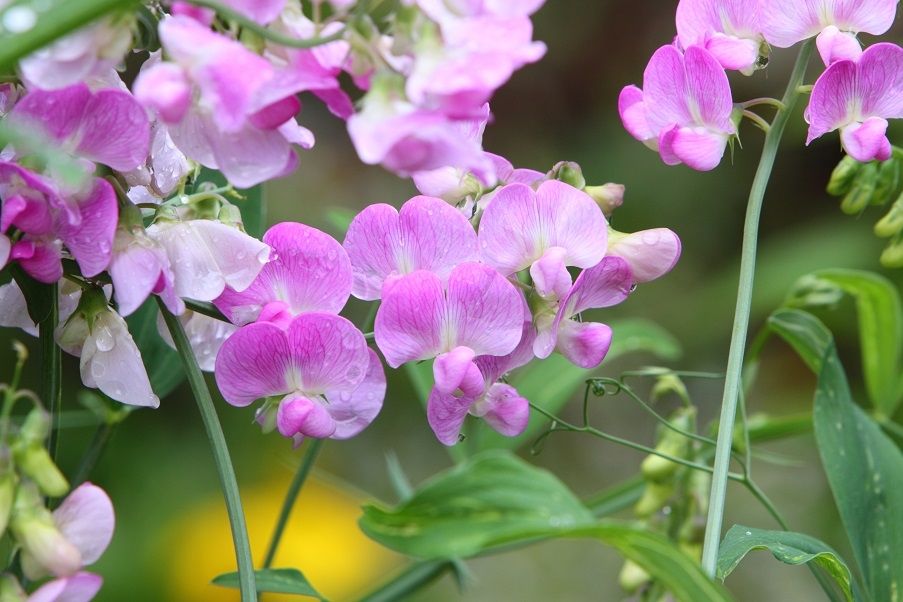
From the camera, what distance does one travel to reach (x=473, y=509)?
401 mm

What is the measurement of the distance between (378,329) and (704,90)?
20 centimetres

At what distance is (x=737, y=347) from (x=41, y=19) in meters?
0.32

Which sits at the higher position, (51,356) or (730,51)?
(730,51)

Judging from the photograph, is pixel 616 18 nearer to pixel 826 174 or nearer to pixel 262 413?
pixel 826 174

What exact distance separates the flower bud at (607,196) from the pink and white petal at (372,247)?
4.1 inches

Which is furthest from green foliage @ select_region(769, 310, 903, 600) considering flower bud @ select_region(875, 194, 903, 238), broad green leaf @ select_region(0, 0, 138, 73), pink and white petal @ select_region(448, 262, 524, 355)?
broad green leaf @ select_region(0, 0, 138, 73)

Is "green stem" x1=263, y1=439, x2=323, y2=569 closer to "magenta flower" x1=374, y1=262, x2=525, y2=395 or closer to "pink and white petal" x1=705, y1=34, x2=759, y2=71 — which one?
"magenta flower" x1=374, y1=262, x2=525, y2=395

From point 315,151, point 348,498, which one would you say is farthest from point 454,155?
point 315,151

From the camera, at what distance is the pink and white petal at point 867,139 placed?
472mm

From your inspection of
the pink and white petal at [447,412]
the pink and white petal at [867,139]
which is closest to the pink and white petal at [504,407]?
the pink and white petal at [447,412]

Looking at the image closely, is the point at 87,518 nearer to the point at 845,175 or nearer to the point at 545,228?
the point at 545,228

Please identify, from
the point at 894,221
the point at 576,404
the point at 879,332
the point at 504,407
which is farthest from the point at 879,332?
the point at 576,404

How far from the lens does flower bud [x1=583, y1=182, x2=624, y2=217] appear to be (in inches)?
18.5

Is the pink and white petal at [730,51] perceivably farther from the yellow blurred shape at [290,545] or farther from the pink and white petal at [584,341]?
the yellow blurred shape at [290,545]
